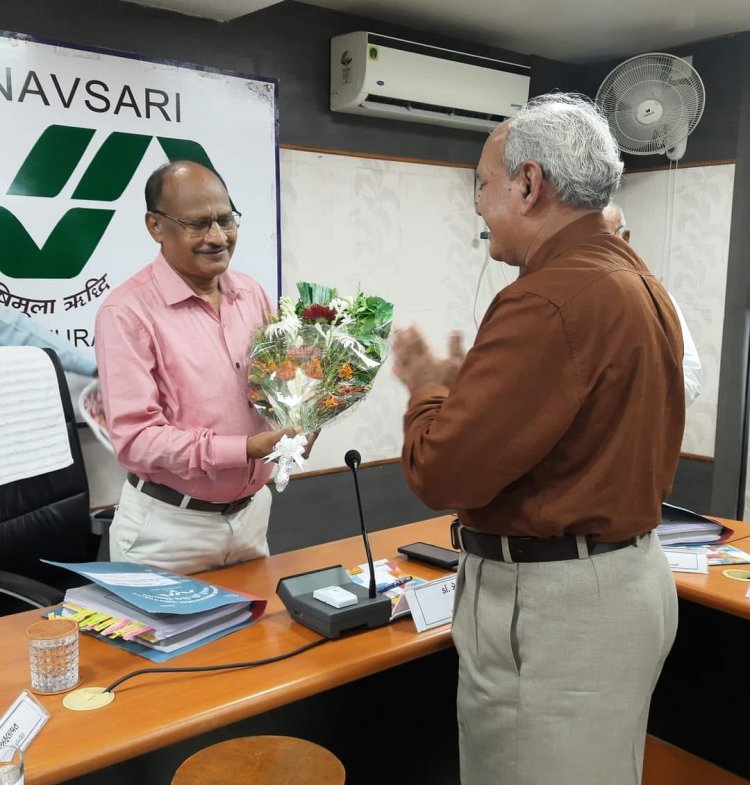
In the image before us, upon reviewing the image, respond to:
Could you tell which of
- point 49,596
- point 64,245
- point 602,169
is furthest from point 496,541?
point 64,245

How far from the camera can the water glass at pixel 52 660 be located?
1.40 m

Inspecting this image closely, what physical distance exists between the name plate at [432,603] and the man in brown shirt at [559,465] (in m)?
0.19

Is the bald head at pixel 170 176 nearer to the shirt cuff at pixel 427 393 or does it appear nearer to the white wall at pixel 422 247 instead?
the shirt cuff at pixel 427 393

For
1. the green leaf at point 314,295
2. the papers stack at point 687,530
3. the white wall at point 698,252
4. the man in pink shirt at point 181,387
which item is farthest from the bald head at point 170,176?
the white wall at point 698,252

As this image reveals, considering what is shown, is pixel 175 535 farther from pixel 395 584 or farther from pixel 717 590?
pixel 717 590

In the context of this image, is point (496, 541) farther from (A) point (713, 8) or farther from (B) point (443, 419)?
(A) point (713, 8)

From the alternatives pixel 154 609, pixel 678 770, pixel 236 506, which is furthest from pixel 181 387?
pixel 678 770

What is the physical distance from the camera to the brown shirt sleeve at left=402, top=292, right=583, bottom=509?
1.30 meters

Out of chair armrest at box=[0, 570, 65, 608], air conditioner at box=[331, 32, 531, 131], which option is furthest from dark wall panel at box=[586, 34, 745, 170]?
chair armrest at box=[0, 570, 65, 608]

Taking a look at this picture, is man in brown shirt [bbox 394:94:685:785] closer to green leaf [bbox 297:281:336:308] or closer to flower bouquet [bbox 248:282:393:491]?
flower bouquet [bbox 248:282:393:491]

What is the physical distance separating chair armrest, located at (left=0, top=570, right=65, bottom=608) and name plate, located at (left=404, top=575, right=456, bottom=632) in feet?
3.20

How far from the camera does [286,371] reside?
5.91 feet

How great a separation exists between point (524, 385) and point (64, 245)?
215 centimetres

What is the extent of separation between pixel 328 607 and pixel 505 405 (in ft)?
2.07
